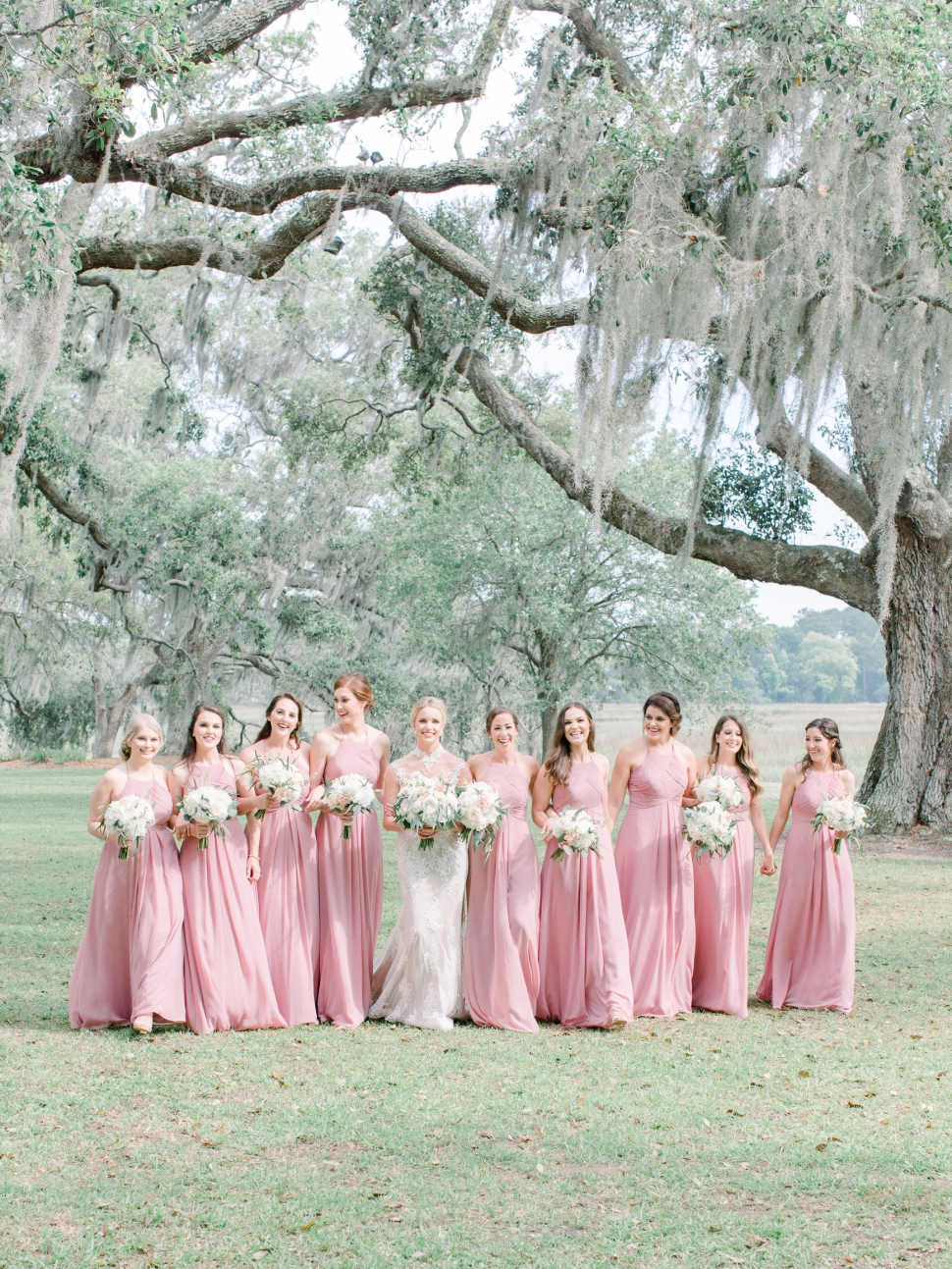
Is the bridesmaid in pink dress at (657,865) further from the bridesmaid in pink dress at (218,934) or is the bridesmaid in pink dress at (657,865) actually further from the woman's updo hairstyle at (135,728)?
the woman's updo hairstyle at (135,728)

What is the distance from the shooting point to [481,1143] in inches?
174

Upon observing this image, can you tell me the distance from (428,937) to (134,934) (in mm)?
1443

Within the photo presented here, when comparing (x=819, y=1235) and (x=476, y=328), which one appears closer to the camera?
(x=819, y=1235)

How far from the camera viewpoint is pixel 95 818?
6094mm

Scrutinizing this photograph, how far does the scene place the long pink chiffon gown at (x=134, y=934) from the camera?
5.92 meters

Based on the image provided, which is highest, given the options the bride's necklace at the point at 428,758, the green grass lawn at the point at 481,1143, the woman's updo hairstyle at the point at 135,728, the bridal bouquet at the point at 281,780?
the woman's updo hairstyle at the point at 135,728

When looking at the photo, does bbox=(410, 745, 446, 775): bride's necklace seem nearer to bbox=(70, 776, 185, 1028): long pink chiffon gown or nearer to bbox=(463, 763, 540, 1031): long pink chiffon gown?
bbox=(463, 763, 540, 1031): long pink chiffon gown

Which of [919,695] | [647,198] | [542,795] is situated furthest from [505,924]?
[919,695]

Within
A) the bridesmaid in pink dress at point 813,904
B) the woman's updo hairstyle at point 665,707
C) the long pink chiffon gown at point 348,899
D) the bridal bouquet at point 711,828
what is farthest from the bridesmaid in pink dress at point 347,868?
the bridesmaid in pink dress at point 813,904

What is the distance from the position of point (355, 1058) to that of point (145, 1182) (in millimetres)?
1641

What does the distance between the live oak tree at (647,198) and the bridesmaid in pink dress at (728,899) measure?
5.40m

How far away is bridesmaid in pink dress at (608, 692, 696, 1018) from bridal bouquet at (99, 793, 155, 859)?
93.7 inches

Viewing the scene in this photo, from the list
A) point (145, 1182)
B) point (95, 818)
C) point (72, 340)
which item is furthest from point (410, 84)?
point (145, 1182)

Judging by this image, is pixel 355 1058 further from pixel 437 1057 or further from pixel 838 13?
pixel 838 13
